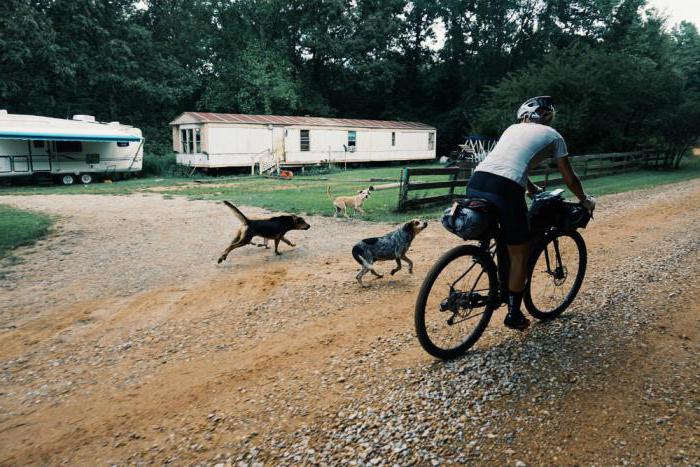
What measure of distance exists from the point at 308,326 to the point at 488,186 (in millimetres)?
1984

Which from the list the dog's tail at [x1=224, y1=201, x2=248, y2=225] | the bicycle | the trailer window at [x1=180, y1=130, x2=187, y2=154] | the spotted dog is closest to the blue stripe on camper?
the trailer window at [x1=180, y1=130, x2=187, y2=154]

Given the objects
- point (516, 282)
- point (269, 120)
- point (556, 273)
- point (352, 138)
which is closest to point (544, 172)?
point (556, 273)

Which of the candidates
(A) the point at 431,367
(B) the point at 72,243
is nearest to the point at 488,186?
(A) the point at 431,367

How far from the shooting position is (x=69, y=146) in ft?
59.4

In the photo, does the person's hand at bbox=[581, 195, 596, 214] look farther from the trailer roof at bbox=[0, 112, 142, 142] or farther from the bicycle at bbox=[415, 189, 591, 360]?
the trailer roof at bbox=[0, 112, 142, 142]

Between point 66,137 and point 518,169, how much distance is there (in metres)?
19.1

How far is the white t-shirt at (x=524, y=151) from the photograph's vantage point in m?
2.90

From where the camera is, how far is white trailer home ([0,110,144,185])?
54.4ft

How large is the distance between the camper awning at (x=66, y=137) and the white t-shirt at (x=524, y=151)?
18.7 metres

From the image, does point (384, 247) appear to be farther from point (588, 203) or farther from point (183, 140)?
point (183, 140)

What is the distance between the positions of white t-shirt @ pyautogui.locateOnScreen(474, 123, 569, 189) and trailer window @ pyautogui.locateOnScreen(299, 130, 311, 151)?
21759 millimetres

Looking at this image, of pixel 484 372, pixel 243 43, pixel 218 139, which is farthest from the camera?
pixel 243 43

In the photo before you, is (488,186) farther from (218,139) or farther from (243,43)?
(243,43)

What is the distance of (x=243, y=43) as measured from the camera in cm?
3266
